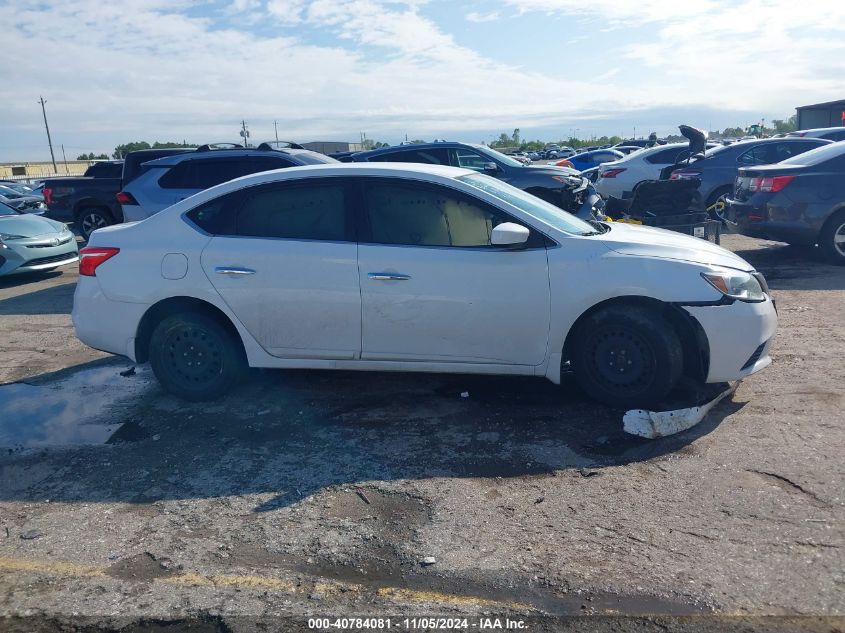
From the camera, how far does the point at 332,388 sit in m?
6.09

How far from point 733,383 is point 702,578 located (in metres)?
2.66

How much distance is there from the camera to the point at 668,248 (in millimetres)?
5301

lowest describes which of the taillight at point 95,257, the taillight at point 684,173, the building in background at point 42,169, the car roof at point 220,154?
the building in background at point 42,169

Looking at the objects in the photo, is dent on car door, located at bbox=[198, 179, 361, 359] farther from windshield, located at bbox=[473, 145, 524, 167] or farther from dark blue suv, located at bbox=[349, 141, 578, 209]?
windshield, located at bbox=[473, 145, 524, 167]

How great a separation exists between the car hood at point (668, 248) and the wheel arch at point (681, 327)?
33 cm

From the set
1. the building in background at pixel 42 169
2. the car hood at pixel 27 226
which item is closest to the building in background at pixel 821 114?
the car hood at pixel 27 226

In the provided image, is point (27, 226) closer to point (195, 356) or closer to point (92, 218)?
point (92, 218)

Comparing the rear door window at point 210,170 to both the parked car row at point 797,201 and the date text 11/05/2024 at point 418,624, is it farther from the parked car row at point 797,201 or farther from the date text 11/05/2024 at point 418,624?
the date text 11/05/2024 at point 418,624

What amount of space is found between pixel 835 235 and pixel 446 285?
23.6 feet

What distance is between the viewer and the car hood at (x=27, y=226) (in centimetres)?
1200

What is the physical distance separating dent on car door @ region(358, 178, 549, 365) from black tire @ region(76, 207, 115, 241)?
1299cm

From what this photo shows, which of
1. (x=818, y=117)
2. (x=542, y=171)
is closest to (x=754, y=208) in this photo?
(x=542, y=171)

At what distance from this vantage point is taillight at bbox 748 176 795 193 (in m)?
10.3

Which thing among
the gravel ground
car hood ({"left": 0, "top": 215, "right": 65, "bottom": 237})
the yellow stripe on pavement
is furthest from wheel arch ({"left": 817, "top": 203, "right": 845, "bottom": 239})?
car hood ({"left": 0, "top": 215, "right": 65, "bottom": 237})
